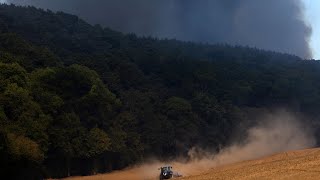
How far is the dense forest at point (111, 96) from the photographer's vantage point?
2303 inches

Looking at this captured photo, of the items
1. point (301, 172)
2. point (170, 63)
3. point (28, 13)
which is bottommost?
point (301, 172)

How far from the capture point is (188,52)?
147625 millimetres

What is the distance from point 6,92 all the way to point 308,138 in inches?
2549

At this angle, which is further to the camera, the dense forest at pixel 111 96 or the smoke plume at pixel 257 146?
the smoke plume at pixel 257 146

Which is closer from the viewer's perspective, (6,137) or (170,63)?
(6,137)

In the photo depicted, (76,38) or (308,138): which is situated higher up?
(76,38)

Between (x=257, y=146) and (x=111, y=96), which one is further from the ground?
(x=111, y=96)

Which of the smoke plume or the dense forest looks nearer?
the dense forest

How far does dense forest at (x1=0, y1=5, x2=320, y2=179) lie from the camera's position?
58.5 m

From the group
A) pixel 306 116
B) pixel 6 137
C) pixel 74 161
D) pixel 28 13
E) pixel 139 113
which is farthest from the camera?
pixel 28 13

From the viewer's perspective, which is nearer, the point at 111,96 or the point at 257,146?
the point at 111,96

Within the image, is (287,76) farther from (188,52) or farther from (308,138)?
(188,52)

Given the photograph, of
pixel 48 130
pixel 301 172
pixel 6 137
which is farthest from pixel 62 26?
pixel 301 172

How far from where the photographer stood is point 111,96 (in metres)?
75.4
